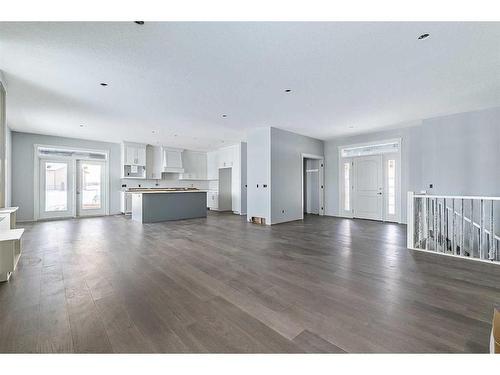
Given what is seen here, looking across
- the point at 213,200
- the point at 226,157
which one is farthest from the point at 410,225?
the point at 213,200

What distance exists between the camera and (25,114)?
5027 mm

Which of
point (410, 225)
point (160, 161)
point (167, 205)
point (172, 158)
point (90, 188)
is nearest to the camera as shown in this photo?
point (410, 225)

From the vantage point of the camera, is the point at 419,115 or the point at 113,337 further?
the point at 419,115

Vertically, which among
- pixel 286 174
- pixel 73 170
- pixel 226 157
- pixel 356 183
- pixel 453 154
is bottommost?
pixel 356 183

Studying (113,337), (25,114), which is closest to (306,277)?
(113,337)

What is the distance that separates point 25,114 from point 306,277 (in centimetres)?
670

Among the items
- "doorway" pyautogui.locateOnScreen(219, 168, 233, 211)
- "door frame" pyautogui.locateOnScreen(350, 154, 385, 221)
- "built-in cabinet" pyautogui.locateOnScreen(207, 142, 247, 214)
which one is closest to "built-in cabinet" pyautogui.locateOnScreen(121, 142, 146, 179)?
"built-in cabinet" pyautogui.locateOnScreen(207, 142, 247, 214)

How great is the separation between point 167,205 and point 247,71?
522cm

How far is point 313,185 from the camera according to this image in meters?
8.70

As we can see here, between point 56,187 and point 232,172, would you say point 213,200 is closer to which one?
point 232,172

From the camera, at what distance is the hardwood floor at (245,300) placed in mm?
1549

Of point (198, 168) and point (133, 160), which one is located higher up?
point (133, 160)

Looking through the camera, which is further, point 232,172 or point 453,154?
point 232,172
